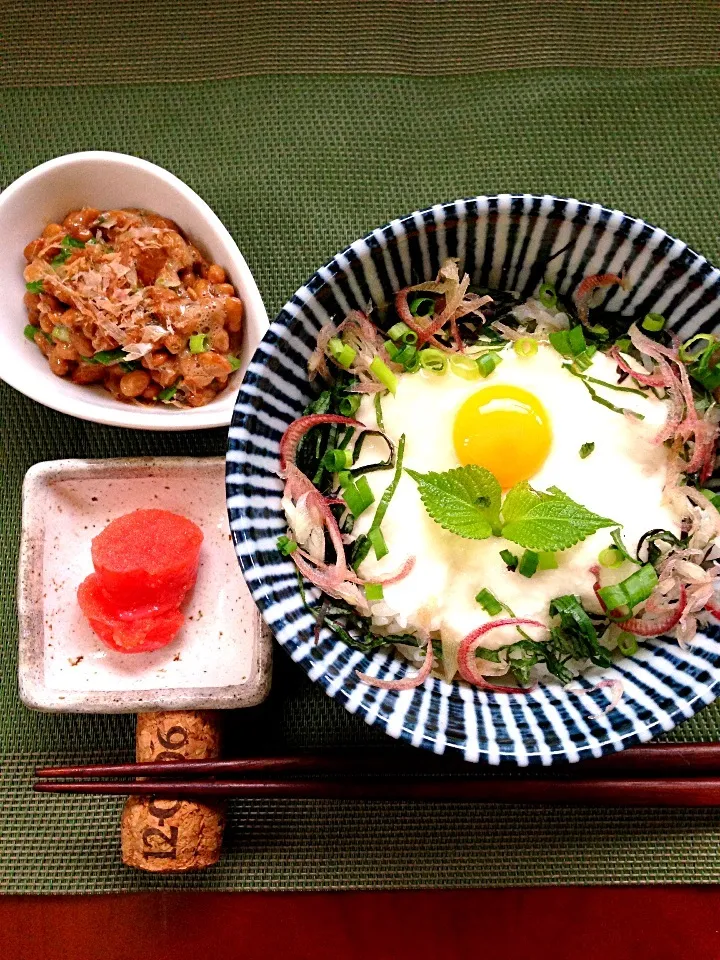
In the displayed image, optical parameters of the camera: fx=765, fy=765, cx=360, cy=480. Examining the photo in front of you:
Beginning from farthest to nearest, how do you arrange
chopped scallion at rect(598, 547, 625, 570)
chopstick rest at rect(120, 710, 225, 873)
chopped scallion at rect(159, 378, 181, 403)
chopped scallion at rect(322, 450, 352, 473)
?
chopped scallion at rect(159, 378, 181, 403) < chopstick rest at rect(120, 710, 225, 873) < chopped scallion at rect(322, 450, 352, 473) < chopped scallion at rect(598, 547, 625, 570)

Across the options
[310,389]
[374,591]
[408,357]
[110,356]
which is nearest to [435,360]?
[408,357]

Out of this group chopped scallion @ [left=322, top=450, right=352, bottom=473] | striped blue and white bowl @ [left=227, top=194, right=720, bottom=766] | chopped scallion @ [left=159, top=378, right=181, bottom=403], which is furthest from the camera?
chopped scallion @ [left=159, top=378, right=181, bottom=403]

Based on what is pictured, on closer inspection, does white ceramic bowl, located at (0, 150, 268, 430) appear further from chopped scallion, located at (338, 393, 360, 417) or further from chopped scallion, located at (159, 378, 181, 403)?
chopped scallion, located at (338, 393, 360, 417)

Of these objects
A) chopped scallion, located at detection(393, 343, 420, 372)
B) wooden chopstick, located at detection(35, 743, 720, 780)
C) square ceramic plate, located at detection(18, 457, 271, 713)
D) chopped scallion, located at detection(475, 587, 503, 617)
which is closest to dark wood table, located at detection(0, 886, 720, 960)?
wooden chopstick, located at detection(35, 743, 720, 780)

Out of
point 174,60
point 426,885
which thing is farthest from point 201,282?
point 426,885

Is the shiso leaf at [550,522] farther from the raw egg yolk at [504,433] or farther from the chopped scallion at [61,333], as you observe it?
the chopped scallion at [61,333]

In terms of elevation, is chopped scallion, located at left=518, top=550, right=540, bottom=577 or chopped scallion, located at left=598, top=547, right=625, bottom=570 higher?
chopped scallion, located at left=598, top=547, right=625, bottom=570
